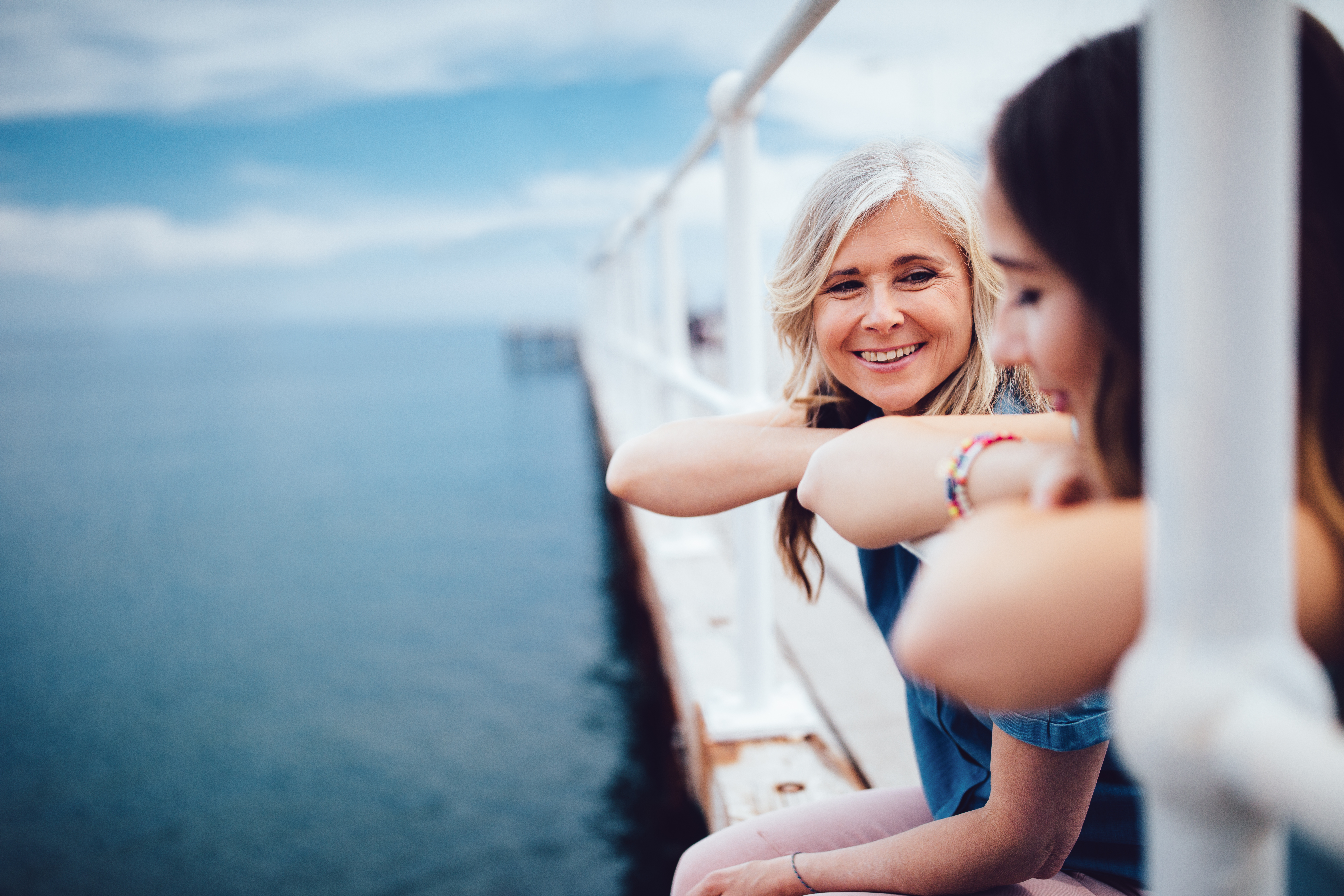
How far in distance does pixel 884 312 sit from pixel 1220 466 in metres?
0.72

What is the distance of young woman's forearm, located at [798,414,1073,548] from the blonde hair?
310 millimetres

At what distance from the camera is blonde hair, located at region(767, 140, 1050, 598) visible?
103 cm

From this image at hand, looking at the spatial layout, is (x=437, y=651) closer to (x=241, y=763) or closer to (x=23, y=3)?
(x=241, y=763)

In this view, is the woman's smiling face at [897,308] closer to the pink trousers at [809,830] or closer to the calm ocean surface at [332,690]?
the pink trousers at [809,830]

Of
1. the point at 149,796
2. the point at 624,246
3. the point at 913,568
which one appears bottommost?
the point at 149,796

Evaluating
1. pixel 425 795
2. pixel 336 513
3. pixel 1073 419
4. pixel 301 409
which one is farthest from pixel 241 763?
pixel 301 409

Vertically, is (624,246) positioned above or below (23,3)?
below

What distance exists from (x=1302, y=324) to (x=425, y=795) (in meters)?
4.40

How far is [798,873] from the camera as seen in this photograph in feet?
3.43

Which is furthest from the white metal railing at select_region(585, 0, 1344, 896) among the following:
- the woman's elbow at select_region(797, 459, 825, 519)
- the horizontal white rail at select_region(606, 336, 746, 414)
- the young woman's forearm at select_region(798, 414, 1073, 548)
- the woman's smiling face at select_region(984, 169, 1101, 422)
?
the horizontal white rail at select_region(606, 336, 746, 414)

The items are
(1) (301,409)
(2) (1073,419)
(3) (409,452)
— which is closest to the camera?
(2) (1073,419)

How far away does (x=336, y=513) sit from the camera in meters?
11.4

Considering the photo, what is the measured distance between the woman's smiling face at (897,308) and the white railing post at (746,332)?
2.17ft

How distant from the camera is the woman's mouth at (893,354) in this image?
108 cm
